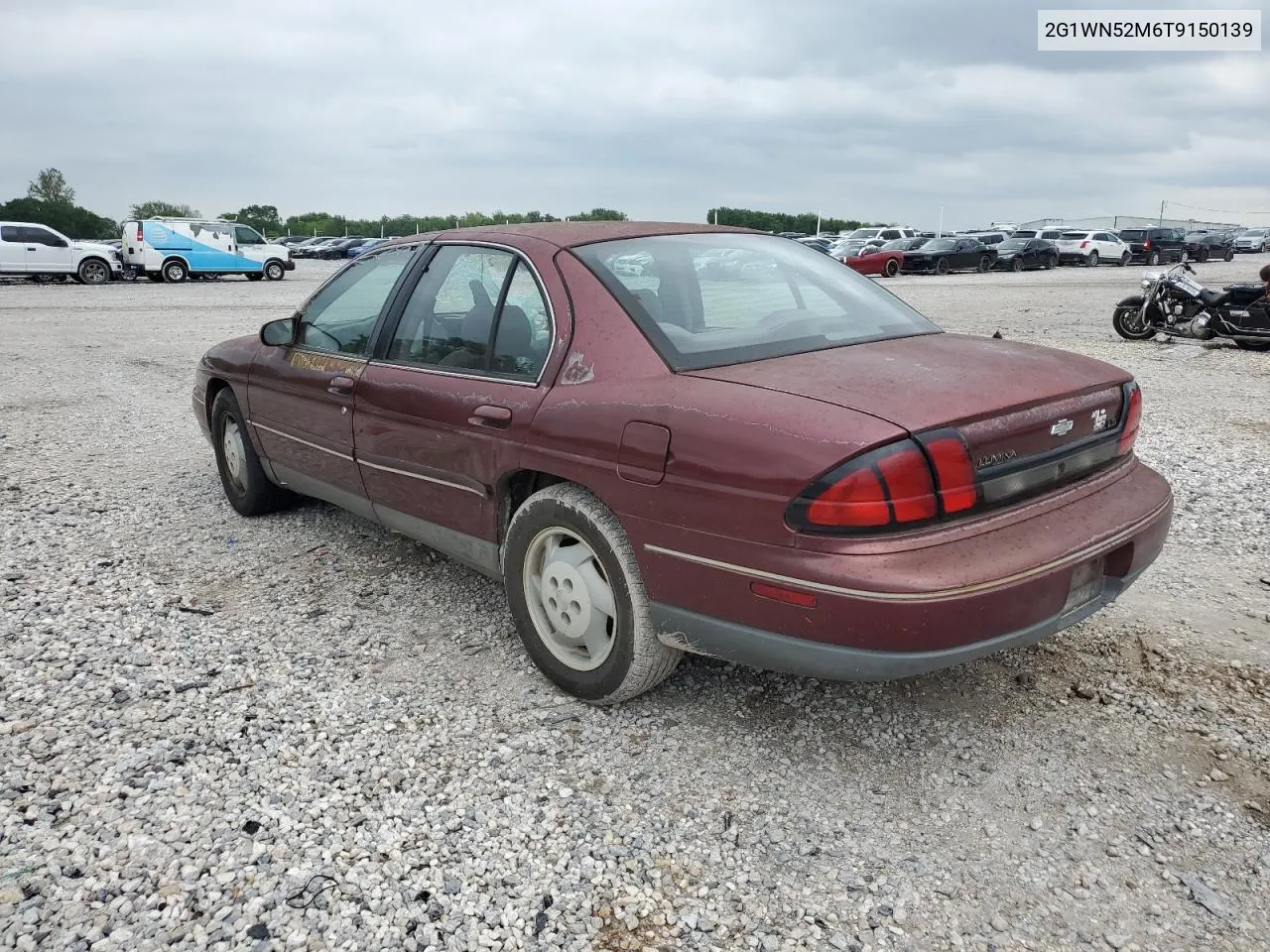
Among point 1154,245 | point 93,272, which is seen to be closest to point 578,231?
point 93,272

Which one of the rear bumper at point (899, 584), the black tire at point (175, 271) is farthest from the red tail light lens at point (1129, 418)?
the black tire at point (175, 271)

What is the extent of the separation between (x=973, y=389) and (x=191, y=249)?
92.0ft

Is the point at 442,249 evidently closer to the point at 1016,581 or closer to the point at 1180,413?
the point at 1016,581

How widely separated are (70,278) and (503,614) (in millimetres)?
28777

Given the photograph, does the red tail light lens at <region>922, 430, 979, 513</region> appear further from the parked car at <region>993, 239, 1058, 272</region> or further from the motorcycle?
the parked car at <region>993, 239, 1058, 272</region>

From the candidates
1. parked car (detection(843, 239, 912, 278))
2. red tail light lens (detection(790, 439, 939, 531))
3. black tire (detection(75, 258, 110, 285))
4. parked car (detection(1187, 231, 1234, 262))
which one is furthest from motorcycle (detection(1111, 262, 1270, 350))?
parked car (detection(1187, 231, 1234, 262))

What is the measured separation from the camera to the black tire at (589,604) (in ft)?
9.08

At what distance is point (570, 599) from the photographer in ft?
9.86

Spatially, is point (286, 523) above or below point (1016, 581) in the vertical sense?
below

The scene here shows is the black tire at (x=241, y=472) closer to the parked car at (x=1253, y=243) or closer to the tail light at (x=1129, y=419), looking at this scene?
the tail light at (x=1129, y=419)

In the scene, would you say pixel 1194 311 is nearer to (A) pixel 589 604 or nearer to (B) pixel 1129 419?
Result: (B) pixel 1129 419

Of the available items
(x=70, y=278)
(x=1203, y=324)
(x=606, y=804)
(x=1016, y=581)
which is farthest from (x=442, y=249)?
(x=70, y=278)

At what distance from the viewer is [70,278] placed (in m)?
27.2

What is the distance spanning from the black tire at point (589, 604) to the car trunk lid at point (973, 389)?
0.54 m
